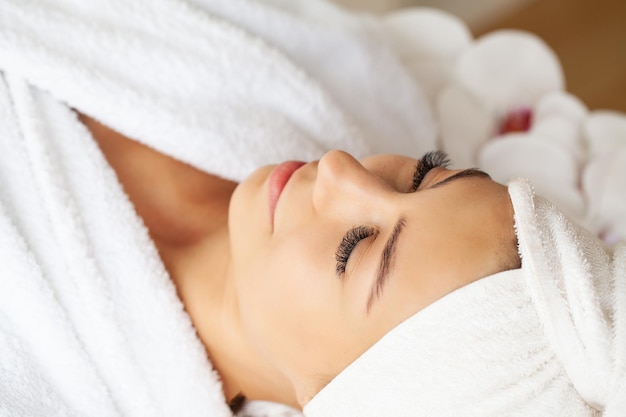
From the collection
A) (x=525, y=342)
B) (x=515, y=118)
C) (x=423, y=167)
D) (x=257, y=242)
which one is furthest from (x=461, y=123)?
(x=525, y=342)

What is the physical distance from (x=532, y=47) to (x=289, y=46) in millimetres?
613

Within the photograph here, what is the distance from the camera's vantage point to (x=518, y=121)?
61.1 inches

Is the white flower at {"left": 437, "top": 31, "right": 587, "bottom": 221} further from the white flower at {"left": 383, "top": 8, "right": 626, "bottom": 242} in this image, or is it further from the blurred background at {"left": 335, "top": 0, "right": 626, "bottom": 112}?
the blurred background at {"left": 335, "top": 0, "right": 626, "bottom": 112}

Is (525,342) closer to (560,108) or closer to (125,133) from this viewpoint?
(125,133)

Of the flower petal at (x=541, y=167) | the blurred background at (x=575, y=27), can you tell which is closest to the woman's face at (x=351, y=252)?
the flower petal at (x=541, y=167)

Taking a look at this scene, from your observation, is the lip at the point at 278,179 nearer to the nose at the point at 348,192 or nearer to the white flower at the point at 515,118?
the nose at the point at 348,192

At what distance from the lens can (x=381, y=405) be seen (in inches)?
31.9

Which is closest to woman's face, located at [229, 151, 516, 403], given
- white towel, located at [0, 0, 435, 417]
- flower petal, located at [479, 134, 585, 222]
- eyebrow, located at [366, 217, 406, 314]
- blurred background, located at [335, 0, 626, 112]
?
eyebrow, located at [366, 217, 406, 314]

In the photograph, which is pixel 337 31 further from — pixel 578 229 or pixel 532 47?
pixel 578 229

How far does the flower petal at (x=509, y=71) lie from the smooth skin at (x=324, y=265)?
0.67 meters

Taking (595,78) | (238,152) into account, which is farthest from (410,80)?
(595,78)

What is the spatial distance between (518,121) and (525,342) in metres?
0.90

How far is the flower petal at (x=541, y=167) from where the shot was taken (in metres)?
1.39

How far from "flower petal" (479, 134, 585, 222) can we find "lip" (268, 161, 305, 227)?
0.56m
